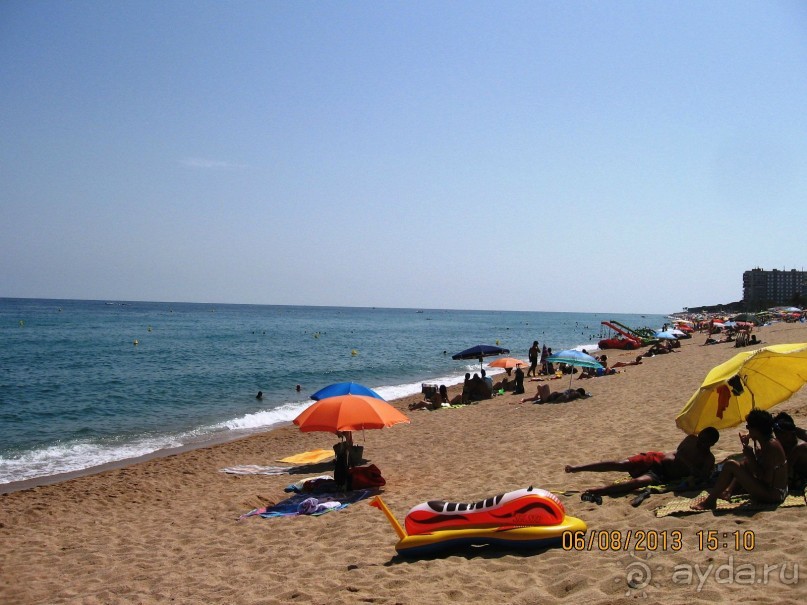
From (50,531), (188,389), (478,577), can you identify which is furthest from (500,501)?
(188,389)

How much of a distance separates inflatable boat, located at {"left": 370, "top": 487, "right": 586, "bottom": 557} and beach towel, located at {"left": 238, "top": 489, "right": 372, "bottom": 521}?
262 cm

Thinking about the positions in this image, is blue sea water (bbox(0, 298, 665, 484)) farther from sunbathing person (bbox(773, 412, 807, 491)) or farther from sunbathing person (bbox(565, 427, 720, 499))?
sunbathing person (bbox(773, 412, 807, 491))

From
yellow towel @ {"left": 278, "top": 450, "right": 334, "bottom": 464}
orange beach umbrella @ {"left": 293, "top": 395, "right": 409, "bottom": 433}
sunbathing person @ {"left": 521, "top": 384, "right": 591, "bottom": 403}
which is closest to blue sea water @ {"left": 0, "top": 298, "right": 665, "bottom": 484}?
yellow towel @ {"left": 278, "top": 450, "right": 334, "bottom": 464}

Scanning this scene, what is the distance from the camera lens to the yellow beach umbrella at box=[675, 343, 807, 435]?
6105 millimetres

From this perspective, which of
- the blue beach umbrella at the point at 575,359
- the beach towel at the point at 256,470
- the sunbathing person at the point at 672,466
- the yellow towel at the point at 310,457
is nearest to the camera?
the sunbathing person at the point at 672,466

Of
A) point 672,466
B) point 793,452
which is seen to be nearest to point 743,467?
point 793,452

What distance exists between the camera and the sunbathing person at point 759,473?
535 cm

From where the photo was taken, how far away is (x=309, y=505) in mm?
8078

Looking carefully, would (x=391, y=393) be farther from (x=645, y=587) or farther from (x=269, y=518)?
(x=645, y=587)

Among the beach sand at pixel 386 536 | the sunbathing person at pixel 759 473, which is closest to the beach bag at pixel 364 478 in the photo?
the beach sand at pixel 386 536

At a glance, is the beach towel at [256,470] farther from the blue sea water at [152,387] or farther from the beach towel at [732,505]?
the beach towel at [732,505]

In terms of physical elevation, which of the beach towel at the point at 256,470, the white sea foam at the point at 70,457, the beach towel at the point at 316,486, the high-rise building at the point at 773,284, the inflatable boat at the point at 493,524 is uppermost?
the high-rise building at the point at 773,284

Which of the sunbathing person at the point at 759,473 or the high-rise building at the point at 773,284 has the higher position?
the high-rise building at the point at 773,284

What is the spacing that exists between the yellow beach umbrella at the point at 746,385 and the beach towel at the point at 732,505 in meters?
1.13
